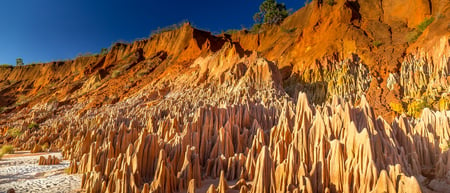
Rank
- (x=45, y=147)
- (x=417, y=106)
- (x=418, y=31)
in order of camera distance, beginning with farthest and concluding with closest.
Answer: (x=418, y=31), (x=45, y=147), (x=417, y=106)

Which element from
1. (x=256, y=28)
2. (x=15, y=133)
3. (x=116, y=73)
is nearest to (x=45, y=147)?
(x=15, y=133)

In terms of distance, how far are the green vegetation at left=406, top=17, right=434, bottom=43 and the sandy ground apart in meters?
26.5

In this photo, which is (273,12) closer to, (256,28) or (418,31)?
(256,28)

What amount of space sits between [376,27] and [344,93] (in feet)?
31.9

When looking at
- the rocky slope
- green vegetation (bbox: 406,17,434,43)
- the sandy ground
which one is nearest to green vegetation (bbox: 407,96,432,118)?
the rocky slope

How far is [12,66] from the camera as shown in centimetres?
5900

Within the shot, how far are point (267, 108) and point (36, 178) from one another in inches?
384

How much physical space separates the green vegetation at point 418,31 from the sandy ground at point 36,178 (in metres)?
26.5

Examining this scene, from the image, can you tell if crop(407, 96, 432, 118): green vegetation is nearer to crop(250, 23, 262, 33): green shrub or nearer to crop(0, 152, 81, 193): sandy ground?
crop(0, 152, 81, 193): sandy ground

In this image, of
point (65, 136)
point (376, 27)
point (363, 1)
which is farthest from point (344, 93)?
point (65, 136)

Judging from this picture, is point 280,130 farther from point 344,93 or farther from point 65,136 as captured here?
point 65,136

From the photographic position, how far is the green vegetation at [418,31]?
22.7 meters

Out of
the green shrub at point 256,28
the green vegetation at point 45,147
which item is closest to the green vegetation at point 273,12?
the green shrub at point 256,28

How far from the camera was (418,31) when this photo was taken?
914 inches
